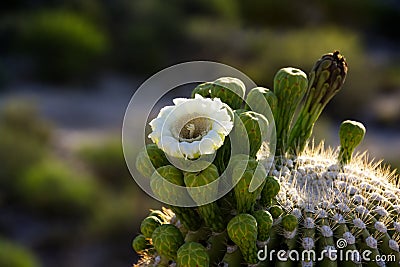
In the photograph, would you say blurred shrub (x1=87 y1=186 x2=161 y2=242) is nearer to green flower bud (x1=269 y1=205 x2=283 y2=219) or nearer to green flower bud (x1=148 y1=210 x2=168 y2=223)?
green flower bud (x1=148 y1=210 x2=168 y2=223)

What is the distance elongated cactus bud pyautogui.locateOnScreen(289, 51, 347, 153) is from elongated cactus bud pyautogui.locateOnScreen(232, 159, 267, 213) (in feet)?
1.42

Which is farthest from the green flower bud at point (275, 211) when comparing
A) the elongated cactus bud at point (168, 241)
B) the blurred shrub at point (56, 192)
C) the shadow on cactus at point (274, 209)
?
the blurred shrub at point (56, 192)

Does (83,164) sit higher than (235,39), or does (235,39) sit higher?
(235,39)

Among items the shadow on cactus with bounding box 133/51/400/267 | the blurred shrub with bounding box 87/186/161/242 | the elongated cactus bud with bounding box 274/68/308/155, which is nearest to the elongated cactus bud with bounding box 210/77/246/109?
the shadow on cactus with bounding box 133/51/400/267

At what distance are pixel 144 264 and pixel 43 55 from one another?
44.8 ft

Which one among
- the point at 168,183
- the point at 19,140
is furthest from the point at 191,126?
the point at 19,140

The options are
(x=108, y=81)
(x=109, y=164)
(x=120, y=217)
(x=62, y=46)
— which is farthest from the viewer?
(x=108, y=81)

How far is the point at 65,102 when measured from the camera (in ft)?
45.4

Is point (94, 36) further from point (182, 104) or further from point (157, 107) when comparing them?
point (182, 104)

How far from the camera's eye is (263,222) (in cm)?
187

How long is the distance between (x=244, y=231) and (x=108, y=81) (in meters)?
13.7

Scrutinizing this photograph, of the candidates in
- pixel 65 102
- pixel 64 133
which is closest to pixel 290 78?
pixel 64 133

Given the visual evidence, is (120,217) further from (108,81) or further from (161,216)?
(108,81)

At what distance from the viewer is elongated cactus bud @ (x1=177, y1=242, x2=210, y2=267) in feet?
5.97
